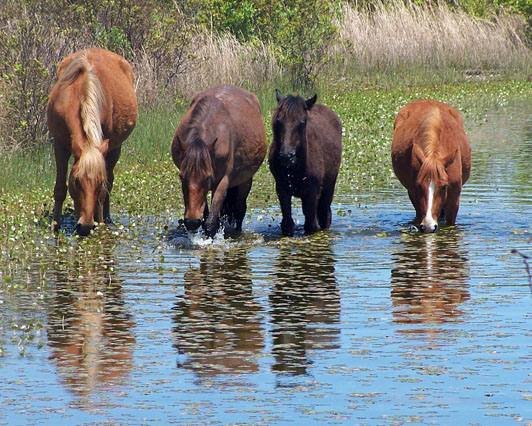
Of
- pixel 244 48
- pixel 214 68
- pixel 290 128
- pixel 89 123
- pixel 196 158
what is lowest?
pixel 196 158

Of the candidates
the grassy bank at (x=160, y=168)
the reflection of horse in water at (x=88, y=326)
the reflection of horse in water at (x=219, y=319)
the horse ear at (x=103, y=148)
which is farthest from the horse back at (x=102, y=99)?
the reflection of horse in water at (x=219, y=319)

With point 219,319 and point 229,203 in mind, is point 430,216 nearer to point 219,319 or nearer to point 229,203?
point 229,203

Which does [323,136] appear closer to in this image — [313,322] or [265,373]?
[313,322]

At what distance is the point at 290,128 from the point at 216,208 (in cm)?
117

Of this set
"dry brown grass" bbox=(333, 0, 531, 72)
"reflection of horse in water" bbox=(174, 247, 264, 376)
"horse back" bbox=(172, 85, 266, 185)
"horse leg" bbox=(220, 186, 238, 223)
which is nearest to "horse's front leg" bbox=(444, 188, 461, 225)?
"horse back" bbox=(172, 85, 266, 185)

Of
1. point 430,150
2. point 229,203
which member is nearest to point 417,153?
point 430,150

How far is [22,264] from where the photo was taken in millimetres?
10977

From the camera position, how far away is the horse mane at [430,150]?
1220 cm

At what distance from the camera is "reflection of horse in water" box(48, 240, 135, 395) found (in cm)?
717

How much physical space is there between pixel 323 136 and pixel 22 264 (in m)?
3.92

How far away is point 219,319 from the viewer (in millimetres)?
8703

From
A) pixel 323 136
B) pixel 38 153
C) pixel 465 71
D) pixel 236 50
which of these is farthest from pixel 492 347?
pixel 465 71

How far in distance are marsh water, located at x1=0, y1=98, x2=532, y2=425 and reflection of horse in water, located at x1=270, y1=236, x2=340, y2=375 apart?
2cm

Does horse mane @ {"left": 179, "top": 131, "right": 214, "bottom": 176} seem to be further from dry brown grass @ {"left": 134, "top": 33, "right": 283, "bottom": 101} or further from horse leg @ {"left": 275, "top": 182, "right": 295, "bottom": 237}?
dry brown grass @ {"left": 134, "top": 33, "right": 283, "bottom": 101}
